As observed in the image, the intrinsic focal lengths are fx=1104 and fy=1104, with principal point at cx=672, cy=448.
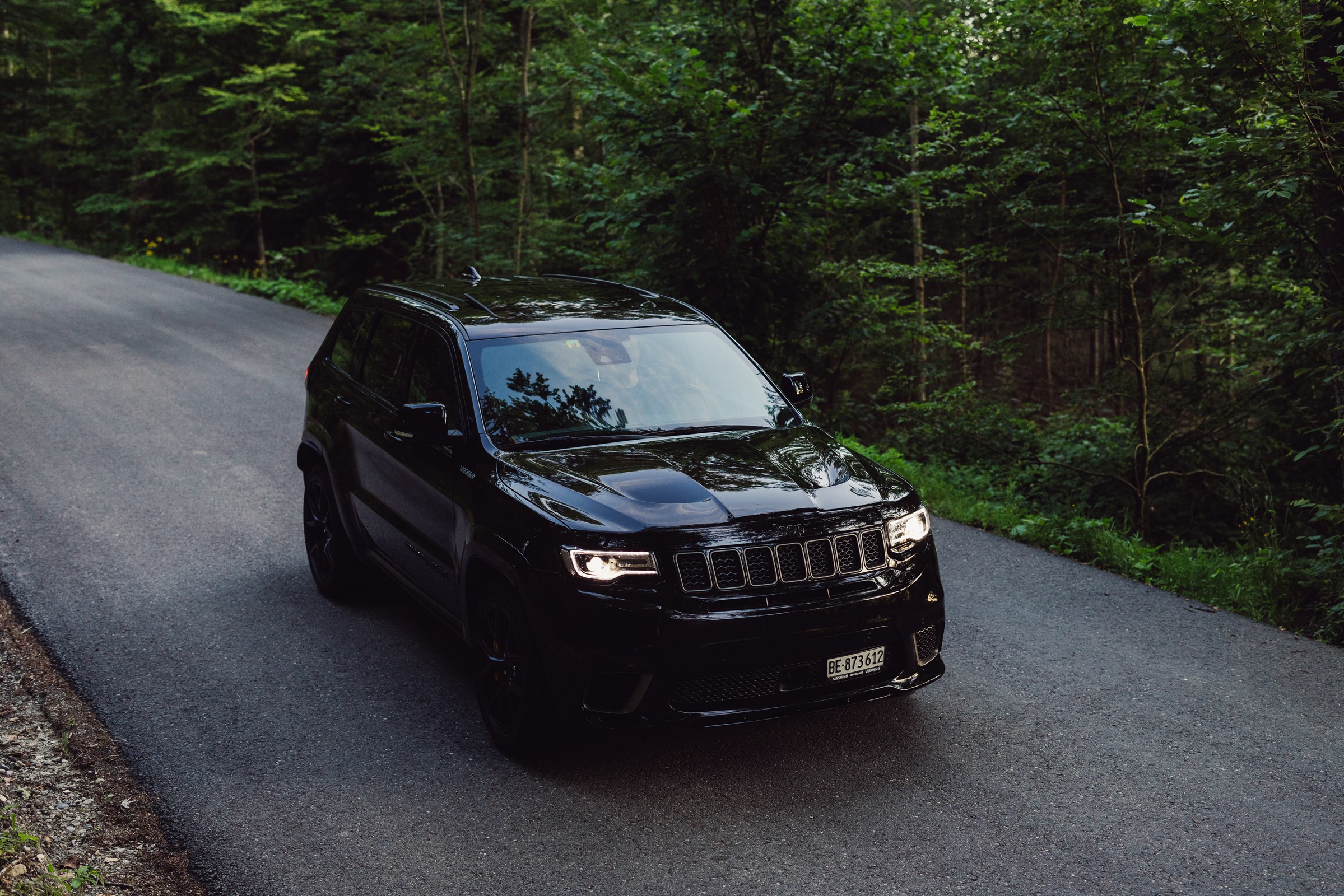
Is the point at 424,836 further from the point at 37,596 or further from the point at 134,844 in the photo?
the point at 37,596

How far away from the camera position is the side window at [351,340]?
653 cm

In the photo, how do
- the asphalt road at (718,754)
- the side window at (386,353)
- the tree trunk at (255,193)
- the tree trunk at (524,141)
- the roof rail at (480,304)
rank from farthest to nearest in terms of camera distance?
the tree trunk at (255,193)
the tree trunk at (524,141)
the side window at (386,353)
the roof rail at (480,304)
the asphalt road at (718,754)

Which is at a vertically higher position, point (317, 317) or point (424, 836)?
point (317, 317)

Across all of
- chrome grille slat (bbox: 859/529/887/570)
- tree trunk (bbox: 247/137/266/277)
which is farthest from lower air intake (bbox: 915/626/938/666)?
tree trunk (bbox: 247/137/266/277)

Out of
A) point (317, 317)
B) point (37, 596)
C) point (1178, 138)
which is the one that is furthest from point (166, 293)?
point (1178, 138)

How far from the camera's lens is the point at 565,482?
182 inches

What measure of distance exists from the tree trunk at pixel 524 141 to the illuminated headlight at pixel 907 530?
15.3 meters

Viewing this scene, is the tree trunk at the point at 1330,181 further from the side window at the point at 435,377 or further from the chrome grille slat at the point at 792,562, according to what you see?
the side window at the point at 435,377

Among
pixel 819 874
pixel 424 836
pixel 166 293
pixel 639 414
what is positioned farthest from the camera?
pixel 166 293

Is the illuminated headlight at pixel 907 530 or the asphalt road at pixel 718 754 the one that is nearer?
the asphalt road at pixel 718 754

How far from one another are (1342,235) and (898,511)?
4.44m

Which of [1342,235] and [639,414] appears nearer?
[639,414]

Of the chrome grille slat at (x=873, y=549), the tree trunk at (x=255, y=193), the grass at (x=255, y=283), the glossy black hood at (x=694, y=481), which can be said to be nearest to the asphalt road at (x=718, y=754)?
the chrome grille slat at (x=873, y=549)

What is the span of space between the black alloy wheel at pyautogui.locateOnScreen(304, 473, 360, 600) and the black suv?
29 centimetres
